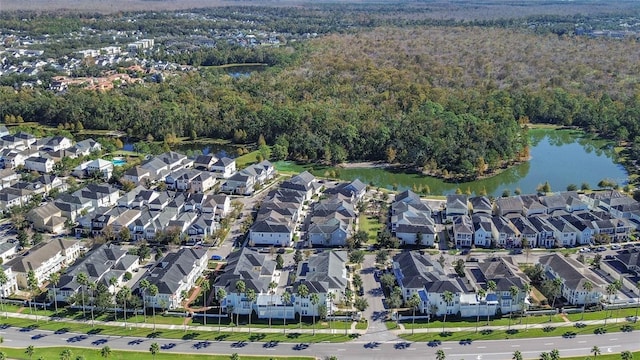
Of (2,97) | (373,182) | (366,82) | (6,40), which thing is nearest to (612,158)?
(373,182)

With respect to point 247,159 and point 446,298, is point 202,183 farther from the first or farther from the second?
point 446,298

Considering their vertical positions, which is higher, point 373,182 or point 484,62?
point 484,62

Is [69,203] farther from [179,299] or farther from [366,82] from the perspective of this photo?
[366,82]

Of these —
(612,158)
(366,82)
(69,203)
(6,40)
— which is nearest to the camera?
(69,203)

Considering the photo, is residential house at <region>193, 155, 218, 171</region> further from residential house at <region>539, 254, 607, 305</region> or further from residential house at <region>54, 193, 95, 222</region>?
residential house at <region>539, 254, 607, 305</region>

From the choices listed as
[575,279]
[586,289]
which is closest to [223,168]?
[575,279]

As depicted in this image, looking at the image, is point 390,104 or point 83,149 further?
point 390,104

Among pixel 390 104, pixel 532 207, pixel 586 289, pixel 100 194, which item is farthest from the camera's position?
pixel 390 104
